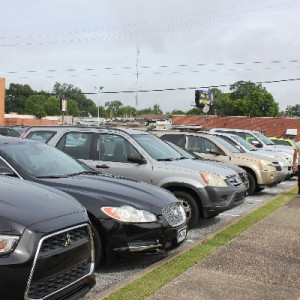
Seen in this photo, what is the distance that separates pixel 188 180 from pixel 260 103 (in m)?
100

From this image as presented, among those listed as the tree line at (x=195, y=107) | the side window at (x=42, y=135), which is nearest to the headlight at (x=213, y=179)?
the side window at (x=42, y=135)

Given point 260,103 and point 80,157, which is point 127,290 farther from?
point 260,103

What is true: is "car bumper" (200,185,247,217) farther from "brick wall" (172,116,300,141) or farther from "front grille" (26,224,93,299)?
"brick wall" (172,116,300,141)

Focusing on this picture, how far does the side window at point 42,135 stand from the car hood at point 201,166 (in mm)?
2320

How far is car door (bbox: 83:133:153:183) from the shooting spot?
7.73m

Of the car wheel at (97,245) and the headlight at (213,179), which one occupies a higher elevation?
the headlight at (213,179)

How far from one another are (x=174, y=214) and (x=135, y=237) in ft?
2.36

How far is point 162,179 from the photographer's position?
769 cm

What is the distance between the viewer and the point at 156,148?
837 centimetres

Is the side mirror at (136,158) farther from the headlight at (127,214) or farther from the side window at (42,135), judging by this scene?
the headlight at (127,214)

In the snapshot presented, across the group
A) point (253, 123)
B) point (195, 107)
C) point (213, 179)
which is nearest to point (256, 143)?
point (213, 179)

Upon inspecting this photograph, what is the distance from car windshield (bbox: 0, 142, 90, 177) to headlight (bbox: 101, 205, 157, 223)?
3.07 feet

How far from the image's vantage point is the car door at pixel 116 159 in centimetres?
773

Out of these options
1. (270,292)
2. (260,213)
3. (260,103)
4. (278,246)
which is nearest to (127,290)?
(270,292)
